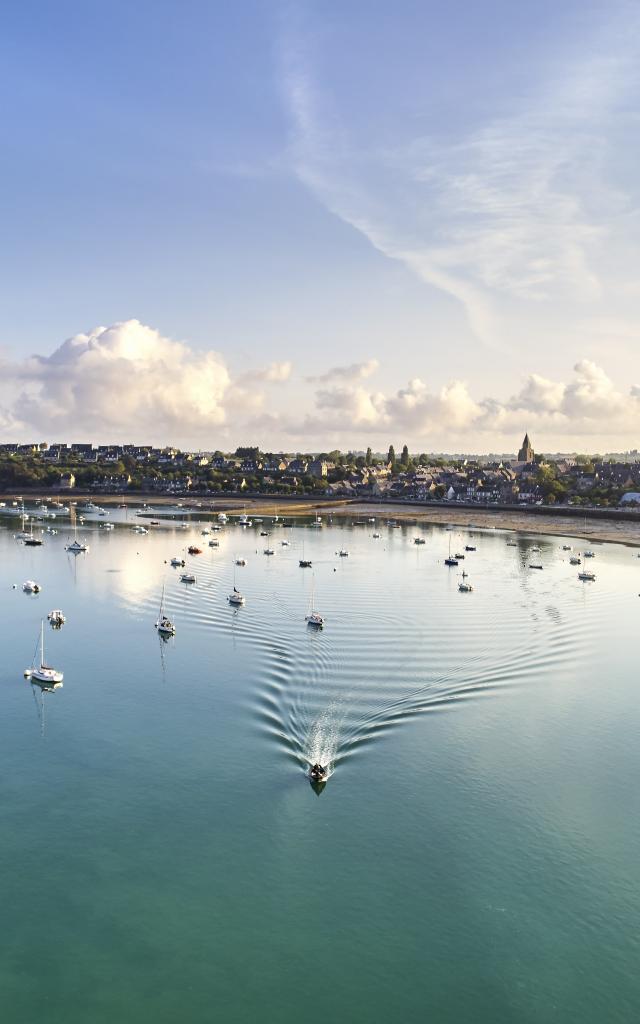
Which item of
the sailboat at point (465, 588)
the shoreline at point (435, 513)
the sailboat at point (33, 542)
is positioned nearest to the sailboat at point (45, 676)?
the sailboat at point (465, 588)

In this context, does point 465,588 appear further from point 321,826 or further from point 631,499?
point 631,499

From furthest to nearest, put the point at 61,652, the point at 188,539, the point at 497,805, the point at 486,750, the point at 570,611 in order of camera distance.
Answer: the point at 188,539 → the point at 570,611 → the point at 61,652 → the point at 486,750 → the point at 497,805

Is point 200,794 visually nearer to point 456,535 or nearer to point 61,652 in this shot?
point 61,652

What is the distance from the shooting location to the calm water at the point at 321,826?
18.3m

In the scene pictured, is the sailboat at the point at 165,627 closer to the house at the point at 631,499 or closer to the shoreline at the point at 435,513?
the shoreline at the point at 435,513

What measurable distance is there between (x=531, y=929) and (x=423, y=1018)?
4.55 m

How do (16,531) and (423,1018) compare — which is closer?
(423,1018)

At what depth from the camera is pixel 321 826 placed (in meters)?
24.7

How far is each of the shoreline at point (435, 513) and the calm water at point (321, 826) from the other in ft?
258

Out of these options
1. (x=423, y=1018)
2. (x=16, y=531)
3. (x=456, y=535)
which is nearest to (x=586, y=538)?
(x=456, y=535)

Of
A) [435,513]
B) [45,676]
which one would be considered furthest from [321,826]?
[435,513]

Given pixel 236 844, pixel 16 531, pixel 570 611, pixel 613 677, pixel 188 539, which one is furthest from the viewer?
pixel 16 531

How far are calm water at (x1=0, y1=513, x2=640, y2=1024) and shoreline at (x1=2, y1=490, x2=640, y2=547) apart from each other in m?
78.6

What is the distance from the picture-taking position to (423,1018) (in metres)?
17.3
